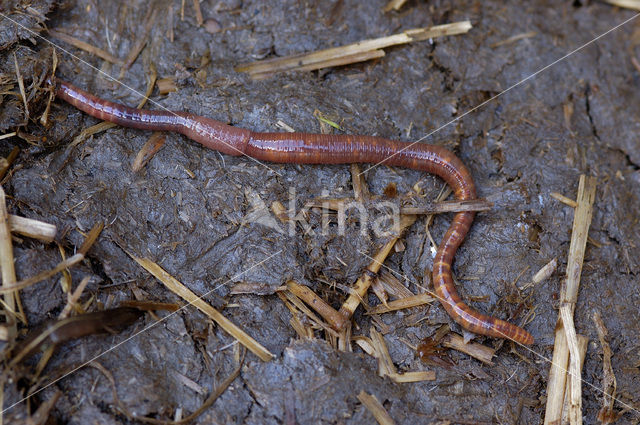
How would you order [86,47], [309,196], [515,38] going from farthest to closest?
[515,38] < [86,47] < [309,196]

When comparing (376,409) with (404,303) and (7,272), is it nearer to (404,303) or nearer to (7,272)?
(404,303)

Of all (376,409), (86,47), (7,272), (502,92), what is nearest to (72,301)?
(7,272)

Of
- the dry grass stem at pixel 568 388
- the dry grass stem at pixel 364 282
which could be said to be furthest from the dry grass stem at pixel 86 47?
the dry grass stem at pixel 568 388

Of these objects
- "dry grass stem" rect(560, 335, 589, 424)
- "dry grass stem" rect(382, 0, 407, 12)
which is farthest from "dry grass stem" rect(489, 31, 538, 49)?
"dry grass stem" rect(560, 335, 589, 424)

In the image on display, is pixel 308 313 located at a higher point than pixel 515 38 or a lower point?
lower

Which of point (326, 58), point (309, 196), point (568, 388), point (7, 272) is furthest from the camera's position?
point (326, 58)

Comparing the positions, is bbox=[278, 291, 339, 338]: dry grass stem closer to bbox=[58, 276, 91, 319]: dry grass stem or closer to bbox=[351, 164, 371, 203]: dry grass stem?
bbox=[351, 164, 371, 203]: dry grass stem

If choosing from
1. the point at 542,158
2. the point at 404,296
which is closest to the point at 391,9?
the point at 542,158
